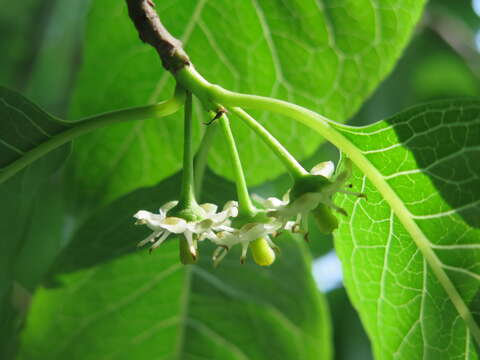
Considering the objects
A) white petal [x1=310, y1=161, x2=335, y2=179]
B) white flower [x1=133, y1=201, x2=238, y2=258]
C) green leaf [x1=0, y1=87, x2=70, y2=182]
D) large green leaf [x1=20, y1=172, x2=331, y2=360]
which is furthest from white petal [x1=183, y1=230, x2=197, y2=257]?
large green leaf [x1=20, y1=172, x2=331, y2=360]

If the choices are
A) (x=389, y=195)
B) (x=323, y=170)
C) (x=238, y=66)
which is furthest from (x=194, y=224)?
(x=238, y=66)

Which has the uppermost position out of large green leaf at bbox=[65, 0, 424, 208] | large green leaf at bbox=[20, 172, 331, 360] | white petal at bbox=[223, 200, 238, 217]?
large green leaf at bbox=[65, 0, 424, 208]

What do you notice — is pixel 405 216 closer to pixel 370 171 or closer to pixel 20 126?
pixel 370 171

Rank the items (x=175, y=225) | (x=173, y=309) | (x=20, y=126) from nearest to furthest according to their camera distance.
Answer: (x=175, y=225) < (x=20, y=126) < (x=173, y=309)

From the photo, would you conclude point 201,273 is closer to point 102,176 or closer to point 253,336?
point 253,336

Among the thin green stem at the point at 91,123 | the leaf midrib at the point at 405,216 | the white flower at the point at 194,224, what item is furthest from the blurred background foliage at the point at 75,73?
the leaf midrib at the point at 405,216

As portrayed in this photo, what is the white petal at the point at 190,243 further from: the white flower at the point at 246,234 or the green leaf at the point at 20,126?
the green leaf at the point at 20,126

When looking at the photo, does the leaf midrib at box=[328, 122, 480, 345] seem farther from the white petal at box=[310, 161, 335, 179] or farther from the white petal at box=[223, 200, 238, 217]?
the white petal at box=[223, 200, 238, 217]

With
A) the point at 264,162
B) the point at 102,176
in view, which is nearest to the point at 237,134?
the point at 264,162
